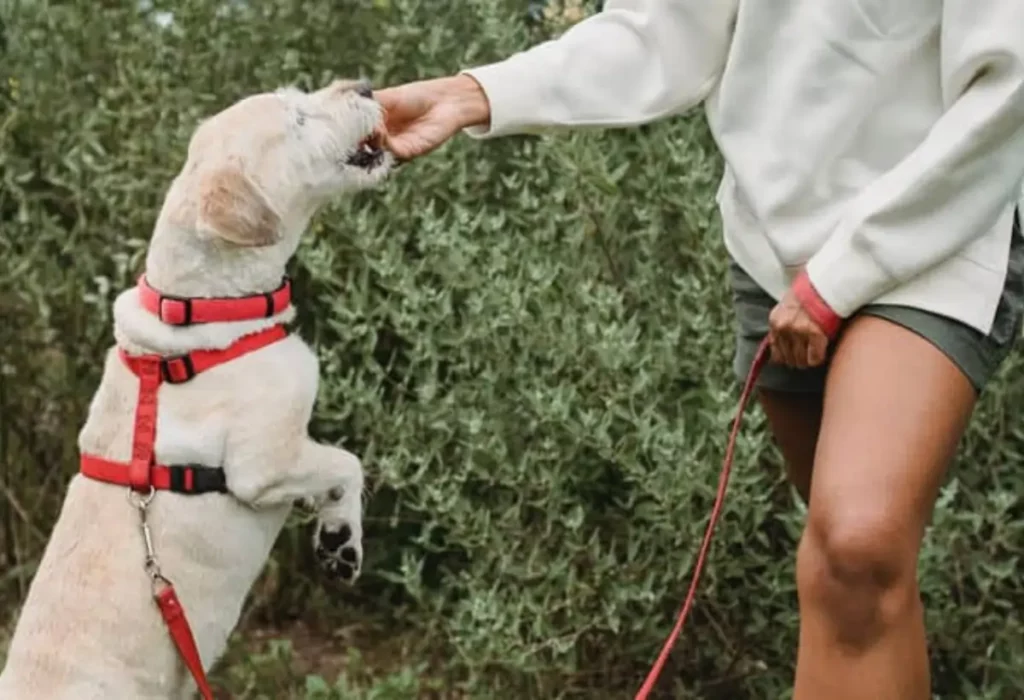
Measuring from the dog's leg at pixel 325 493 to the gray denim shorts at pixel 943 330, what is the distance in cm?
93

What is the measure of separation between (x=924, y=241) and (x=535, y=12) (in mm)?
2494

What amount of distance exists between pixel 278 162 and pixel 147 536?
2.57ft

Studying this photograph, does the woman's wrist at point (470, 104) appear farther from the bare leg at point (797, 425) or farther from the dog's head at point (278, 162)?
the bare leg at point (797, 425)

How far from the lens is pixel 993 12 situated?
2.02m

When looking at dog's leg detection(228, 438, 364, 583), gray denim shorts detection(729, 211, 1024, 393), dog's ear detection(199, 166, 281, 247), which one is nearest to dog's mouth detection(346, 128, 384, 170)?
dog's ear detection(199, 166, 281, 247)

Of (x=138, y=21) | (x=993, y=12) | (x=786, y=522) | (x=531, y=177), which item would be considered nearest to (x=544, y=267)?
(x=531, y=177)

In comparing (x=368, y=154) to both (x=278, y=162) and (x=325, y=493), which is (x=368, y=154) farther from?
(x=325, y=493)

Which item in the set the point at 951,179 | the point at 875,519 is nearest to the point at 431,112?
the point at 951,179

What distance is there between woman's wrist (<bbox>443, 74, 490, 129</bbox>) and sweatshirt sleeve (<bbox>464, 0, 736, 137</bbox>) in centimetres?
2

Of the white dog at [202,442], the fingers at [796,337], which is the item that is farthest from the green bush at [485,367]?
the fingers at [796,337]

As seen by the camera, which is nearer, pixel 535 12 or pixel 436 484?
pixel 436 484

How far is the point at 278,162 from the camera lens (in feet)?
9.91

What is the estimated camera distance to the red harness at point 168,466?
288cm

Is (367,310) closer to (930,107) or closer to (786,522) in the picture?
(786,522)
